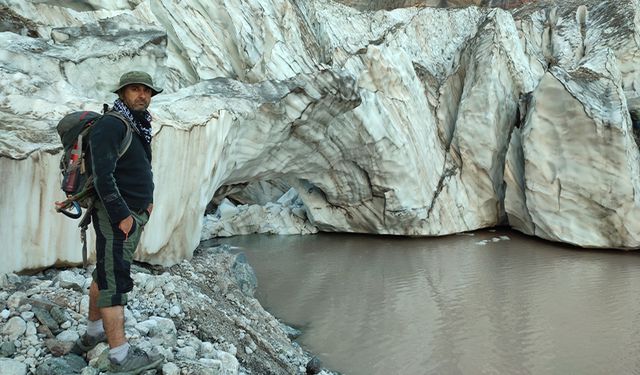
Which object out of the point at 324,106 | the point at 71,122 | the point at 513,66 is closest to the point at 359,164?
the point at 324,106

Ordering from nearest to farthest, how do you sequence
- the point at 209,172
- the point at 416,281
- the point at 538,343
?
the point at 538,343 → the point at 209,172 → the point at 416,281

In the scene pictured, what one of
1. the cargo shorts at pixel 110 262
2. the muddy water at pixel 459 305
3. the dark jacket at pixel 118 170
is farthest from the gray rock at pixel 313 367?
the dark jacket at pixel 118 170

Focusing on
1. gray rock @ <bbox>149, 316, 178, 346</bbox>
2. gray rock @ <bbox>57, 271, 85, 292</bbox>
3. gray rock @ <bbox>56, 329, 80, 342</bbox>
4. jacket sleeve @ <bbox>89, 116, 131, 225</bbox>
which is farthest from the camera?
gray rock @ <bbox>57, 271, 85, 292</bbox>

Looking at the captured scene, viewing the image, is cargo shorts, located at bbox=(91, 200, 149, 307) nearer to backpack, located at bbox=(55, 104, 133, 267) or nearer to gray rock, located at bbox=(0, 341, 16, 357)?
backpack, located at bbox=(55, 104, 133, 267)

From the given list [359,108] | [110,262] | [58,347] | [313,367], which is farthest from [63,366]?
[359,108]

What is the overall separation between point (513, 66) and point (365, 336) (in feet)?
25.4

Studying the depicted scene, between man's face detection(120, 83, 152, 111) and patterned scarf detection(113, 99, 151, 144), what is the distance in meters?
0.03

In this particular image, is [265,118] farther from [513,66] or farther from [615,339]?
[513,66]

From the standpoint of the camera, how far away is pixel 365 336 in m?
4.63

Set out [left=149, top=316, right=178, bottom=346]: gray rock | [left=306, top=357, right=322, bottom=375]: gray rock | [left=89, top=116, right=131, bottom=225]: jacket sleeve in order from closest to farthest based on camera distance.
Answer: [left=89, top=116, right=131, bottom=225]: jacket sleeve < [left=149, top=316, right=178, bottom=346]: gray rock < [left=306, top=357, right=322, bottom=375]: gray rock

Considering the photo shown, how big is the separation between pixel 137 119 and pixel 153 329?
1168mm

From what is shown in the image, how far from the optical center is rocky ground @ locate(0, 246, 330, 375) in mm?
2129

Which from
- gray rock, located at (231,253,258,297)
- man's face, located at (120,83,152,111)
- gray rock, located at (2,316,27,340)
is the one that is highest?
man's face, located at (120,83,152,111)

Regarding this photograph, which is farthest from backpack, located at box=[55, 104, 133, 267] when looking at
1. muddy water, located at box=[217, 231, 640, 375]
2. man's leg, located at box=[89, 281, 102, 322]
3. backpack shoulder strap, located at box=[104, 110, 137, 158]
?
muddy water, located at box=[217, 231, 640, 375]
